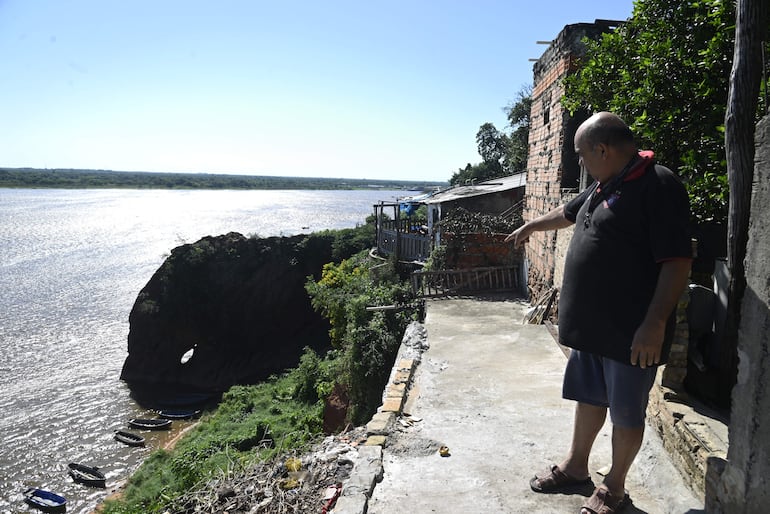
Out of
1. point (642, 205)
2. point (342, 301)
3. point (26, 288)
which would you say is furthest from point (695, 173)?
point (26, 288)

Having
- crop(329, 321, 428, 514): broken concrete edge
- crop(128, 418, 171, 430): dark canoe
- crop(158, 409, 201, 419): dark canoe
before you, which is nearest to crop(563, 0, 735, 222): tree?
crop(329, 321, 428, 514): broken concrete edge

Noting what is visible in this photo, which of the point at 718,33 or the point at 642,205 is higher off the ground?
the point at 718,33

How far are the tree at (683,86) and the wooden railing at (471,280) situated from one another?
5.10 m

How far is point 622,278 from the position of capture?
2.16 meters

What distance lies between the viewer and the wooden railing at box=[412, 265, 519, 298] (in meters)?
9.45

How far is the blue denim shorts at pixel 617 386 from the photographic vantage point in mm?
2199

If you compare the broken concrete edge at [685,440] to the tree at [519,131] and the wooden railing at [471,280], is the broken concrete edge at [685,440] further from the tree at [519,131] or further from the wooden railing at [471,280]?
the tree at [519,131]

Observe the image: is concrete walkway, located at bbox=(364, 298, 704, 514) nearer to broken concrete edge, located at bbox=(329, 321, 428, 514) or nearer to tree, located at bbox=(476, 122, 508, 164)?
broken concrete edge, located at bbox=(329, 321, 428, 514)

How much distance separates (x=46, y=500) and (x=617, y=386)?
17599 millimetres

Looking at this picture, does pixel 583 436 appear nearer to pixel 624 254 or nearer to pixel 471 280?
pixel 624 254

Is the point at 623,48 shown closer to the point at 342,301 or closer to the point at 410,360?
the point at 410,360

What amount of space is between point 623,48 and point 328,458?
175 inches

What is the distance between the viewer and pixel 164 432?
786 inches

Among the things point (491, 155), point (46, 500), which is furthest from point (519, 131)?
point (46, 500)
